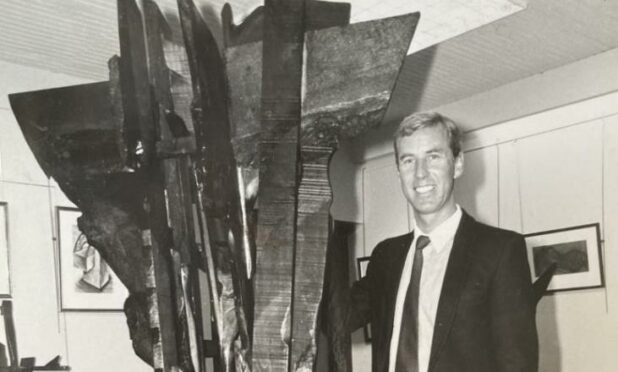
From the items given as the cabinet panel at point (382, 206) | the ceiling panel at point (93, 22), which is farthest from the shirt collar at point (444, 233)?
the cabinet panel at point (382, 206)

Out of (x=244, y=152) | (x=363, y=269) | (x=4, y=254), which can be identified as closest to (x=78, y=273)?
(x=4, y=254)

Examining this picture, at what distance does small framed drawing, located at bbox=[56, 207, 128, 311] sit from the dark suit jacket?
1.78m

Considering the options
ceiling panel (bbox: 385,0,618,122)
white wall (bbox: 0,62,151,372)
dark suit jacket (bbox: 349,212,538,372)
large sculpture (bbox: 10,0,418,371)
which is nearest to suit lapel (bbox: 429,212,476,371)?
dark suit jacket (bbox: 349,212,538,372)

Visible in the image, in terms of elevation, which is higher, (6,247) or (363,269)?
(6,247)

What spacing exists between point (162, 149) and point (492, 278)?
92cm

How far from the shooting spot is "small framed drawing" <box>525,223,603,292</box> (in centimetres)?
309

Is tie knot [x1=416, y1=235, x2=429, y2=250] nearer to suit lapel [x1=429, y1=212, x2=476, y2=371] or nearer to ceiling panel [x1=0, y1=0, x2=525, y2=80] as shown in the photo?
suit lapel [x1=429, y1=212, x2=476, y2=371]

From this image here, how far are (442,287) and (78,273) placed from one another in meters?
1.98

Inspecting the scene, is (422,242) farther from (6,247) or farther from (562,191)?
(6,247)

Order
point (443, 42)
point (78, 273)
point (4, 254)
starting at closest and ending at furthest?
point (4, 254) < point (443, 42) < point (78, 273)

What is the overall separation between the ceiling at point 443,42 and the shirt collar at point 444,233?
1.48 feet

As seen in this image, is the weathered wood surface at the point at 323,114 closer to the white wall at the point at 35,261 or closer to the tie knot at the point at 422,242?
the tie knot at the point at 422,242

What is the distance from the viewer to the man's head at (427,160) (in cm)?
172

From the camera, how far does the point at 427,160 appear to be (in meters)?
1.73
